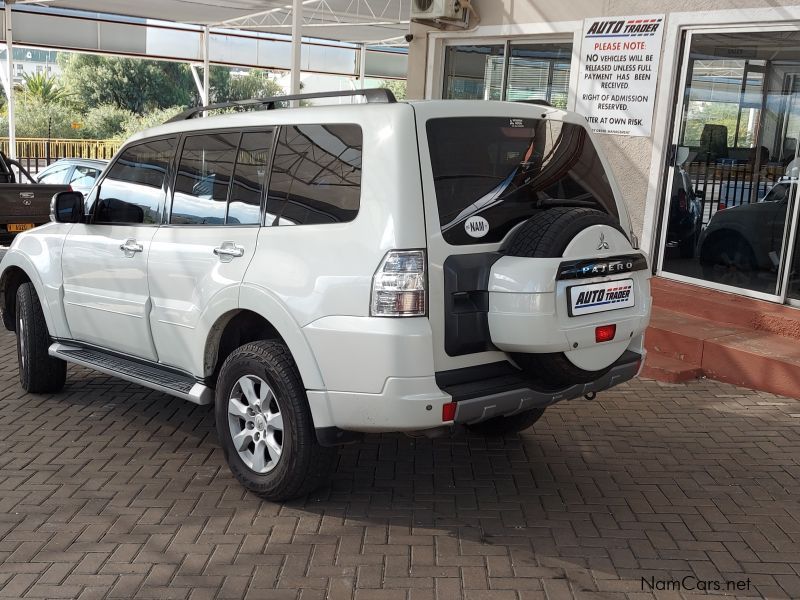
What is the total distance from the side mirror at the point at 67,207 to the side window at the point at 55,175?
9.42 metres

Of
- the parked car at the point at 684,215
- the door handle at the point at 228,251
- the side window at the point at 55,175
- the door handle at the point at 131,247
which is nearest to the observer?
the door handle at the point at 228,251

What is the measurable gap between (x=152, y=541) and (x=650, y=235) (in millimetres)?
6058

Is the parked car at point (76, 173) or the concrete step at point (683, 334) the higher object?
the parked car at point (76, 173)

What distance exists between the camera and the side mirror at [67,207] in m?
5.59

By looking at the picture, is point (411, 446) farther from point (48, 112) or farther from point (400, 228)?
point (48, 112)

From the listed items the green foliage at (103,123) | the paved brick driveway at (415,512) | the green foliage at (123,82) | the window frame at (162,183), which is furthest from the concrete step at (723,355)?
the green foliage at (123,82)

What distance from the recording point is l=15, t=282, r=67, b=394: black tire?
238 inches

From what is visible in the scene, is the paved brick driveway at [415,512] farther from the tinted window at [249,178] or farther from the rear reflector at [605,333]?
the tinted window at [249,178]

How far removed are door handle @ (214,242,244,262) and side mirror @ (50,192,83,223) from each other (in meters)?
1.63

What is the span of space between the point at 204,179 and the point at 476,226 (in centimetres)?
169

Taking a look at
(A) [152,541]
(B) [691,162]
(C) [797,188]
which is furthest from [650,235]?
(A) [152,541]

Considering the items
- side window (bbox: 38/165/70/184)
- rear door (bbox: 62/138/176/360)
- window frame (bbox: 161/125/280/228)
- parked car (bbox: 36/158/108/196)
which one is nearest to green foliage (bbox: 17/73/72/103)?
side window (bbox: 38/165/70/184)

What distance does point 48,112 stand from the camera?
140ft

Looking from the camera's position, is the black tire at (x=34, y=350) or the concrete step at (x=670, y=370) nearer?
the black tire at (x=34, y=350)
